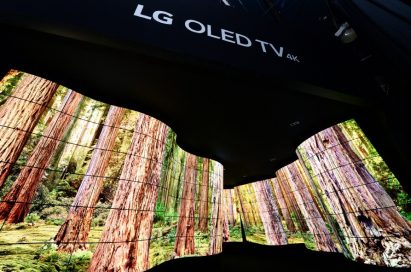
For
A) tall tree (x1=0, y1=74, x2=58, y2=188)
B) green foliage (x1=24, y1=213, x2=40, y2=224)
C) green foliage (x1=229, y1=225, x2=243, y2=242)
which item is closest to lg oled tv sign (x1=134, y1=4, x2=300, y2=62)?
tall tree (x1=0, y1=74, x2=58, y2=188)

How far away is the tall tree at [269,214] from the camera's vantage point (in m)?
3.25

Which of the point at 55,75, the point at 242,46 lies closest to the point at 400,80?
the point at 242,46

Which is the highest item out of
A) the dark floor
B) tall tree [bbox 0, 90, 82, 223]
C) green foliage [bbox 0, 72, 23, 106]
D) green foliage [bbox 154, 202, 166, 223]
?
green foliage [bbox 0, 72, 23, 106]

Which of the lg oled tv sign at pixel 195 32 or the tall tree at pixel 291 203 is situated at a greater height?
the lg oled tv sign at pixel 195 32

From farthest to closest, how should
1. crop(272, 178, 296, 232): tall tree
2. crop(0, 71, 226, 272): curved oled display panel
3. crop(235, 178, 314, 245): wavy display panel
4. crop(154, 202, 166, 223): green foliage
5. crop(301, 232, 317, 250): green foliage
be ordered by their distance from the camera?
1. crop(272, 178, 296, 232): tall tree
2. crop(235, 178, 314, 245): wavy display panel
3. crop(301, 232, 317, 250): green foliage
4. crop(154, 202, 166, 223): green foliage
5. crop(0, 71, 226, 272): curved oled display panel

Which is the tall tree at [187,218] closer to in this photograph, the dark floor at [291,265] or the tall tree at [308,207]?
the dark floor at [291,265]

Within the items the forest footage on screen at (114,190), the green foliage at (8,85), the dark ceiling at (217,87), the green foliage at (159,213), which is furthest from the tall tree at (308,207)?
the green foliage at (8,85)

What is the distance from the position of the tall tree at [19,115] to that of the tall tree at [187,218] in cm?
143

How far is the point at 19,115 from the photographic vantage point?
3.76 ft

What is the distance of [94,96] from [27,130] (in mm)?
545

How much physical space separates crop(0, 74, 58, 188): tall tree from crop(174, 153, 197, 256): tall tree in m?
1.43

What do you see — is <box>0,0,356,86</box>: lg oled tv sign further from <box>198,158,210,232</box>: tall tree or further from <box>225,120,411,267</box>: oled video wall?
<box>198,158,210,232</box>: tall tree

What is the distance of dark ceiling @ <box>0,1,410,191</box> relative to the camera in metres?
1.03

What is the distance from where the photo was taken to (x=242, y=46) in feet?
3.41
